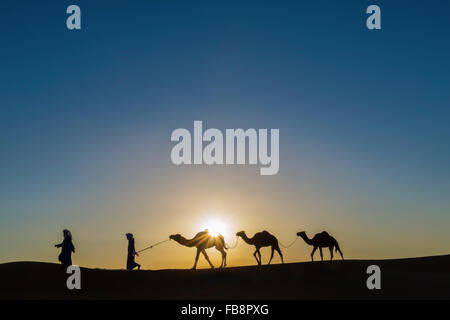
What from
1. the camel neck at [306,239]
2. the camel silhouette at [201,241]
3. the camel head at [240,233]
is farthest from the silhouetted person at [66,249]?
the camel neck at [306,239]

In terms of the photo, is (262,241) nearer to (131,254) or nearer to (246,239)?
(246,239)

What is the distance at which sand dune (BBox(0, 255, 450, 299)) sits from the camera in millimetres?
21438

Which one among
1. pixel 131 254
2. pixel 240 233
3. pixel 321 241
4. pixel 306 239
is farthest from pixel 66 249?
pixel 321 241

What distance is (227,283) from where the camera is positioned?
2373 centimetres

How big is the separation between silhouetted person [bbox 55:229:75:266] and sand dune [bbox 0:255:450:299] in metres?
0.71

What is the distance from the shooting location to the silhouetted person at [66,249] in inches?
980

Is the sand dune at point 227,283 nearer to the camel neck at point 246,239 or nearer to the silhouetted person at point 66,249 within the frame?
the silhouetted person at point 66,249

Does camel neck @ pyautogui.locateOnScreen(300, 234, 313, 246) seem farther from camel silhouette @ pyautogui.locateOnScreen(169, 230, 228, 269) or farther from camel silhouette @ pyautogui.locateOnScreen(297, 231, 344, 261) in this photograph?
camel silhouette @ pyautogui.locateOnScreen(169, 230, 228, 269)

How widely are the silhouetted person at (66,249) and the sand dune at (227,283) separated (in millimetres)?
706

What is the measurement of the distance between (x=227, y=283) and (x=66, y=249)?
7.22 m

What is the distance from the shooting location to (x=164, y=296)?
21594 mm

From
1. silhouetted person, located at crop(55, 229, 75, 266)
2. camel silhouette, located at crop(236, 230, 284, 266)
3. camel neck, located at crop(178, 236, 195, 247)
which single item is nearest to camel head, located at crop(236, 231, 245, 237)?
camel silhouette, located at crop(236, 230, 284, 266)
